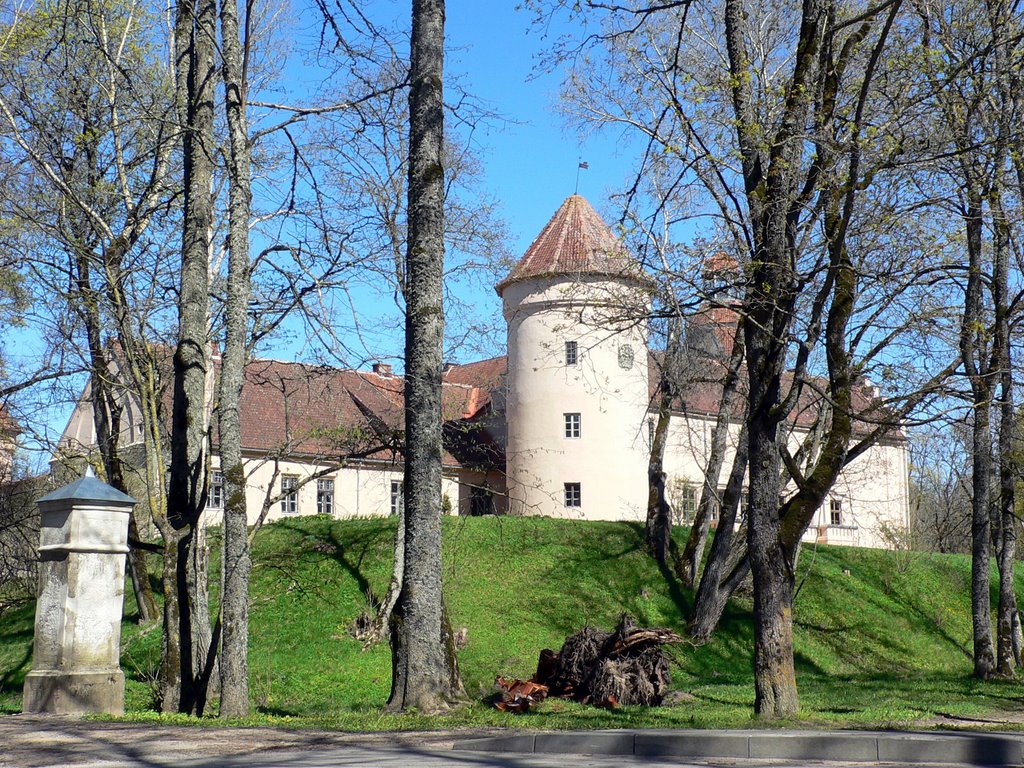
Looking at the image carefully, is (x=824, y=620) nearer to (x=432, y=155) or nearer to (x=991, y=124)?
(x=991, y=124)

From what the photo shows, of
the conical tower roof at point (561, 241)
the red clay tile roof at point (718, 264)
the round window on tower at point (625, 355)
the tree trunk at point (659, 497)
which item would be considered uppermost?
the conical tower roof at point (561, 241)

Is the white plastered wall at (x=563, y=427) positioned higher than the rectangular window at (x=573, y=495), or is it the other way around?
the white plastered wall at (x=563, y=427)

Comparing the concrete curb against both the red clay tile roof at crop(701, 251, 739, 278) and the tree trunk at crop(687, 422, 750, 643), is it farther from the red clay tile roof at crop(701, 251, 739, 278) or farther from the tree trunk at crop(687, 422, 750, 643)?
the tree trunk at crop(687, 422, 750, 643)

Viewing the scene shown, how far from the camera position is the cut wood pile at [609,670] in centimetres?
1489

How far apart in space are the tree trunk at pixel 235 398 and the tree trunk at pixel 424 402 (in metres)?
2.24

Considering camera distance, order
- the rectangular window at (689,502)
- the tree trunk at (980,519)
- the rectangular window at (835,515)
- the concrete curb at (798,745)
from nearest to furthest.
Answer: the concrete curb at (798,745) → the tree trunk at (980,519) → the rectangular window at (689,502) → the rectangular window at (835,515)

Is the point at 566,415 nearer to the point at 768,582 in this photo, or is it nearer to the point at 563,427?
the point at 563,427

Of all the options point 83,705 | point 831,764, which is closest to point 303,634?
point 83,705

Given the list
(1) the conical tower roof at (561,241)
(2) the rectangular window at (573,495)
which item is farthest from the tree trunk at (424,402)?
(2) the rectangular window at (573,495)

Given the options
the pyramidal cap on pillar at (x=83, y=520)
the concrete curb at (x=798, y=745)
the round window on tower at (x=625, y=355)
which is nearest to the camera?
the concrete curb at (x=798, y=745)

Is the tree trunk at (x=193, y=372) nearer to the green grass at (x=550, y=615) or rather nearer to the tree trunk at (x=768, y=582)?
the green grass at (x=550, y=615)

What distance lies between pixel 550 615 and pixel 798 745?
16.9 meters

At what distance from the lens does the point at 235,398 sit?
12945mm

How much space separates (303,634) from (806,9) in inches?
646
